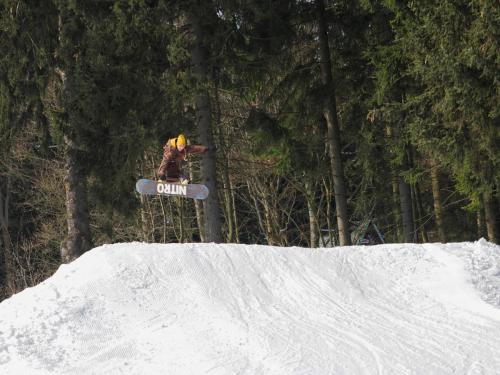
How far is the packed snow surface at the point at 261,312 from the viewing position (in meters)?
6.02

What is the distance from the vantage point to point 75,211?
1113cm

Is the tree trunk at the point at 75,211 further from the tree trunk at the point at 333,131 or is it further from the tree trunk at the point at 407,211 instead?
the tree trunk at the point at 407,211

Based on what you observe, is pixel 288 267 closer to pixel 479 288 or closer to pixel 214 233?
pixel 479 288

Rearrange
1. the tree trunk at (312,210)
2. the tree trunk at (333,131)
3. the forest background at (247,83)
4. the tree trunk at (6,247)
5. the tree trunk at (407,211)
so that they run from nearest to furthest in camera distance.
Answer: the forest background at (247,83) → the tree trunk at (333,131) → the tree trunk at (407,211) → the tree trunk at (312,210) → the tree trunk at (6,247)

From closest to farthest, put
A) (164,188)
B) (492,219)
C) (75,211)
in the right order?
(164,188), (75,211), (492,219)

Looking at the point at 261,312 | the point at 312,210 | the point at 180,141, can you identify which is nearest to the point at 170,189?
the point at 180,141

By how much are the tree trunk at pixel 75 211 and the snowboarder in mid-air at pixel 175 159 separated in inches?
85.5

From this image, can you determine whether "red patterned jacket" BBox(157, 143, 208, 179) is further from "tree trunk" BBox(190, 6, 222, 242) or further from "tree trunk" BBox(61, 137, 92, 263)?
"tree trunk" BBox(61, 137, 92, 263)

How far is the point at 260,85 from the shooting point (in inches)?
538

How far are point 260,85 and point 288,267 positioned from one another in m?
6.31

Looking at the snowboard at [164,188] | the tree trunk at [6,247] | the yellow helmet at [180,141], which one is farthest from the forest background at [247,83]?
the tree trunk at [6,247]

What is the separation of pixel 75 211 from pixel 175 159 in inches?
102

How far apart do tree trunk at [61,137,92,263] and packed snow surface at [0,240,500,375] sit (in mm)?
2806

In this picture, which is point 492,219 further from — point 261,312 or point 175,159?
point 261,312
